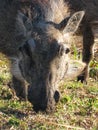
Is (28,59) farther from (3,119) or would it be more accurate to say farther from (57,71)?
(3,119)

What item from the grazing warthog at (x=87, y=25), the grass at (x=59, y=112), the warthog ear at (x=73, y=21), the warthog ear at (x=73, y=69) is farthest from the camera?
the grazing warthog at (x=87, y=25)

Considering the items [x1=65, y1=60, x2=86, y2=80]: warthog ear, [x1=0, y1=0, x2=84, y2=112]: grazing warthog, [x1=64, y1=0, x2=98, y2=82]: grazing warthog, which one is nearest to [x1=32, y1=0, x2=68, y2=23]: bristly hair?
[x1=0, y1=0, x2=84, y2=112]: grazing warthog

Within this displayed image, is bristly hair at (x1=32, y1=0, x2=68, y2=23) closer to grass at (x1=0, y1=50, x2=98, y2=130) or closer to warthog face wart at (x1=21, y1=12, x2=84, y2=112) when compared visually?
warthog face wart at (x1=21, y1=12, x2=84, y2=112)

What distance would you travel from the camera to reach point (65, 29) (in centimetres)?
513

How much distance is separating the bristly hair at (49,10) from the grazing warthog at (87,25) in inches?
25.0

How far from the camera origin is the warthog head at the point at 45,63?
15.1 feet

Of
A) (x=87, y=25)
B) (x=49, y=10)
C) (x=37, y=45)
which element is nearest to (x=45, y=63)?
(x=37, y=45)

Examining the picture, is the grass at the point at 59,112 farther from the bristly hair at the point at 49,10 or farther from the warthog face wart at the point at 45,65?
the bristly hair at the point at 49,10

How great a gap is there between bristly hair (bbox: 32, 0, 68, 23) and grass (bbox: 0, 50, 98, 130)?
0.84 meters

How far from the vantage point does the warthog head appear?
461 centimetres

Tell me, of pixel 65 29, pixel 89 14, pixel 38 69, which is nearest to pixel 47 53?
pixel 38 69

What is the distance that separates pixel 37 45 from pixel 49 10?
2.22ft

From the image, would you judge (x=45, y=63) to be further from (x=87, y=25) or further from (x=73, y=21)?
(x=87, y=25)

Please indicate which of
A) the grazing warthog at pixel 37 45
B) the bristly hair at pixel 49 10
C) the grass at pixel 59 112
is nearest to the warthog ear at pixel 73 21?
the grazing warthog at pixel 37 45
